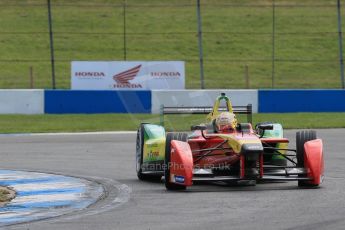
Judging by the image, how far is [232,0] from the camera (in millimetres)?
44688

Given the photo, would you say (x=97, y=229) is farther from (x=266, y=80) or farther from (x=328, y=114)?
(x=266, y=80)

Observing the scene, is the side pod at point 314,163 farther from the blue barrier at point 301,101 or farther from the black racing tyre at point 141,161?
the blue barrier at point 301,101

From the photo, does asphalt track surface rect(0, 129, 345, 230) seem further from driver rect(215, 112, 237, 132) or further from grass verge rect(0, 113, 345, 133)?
grass verge rect(0, 113, 345, 133)

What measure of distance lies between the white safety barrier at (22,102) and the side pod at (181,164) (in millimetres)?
14930

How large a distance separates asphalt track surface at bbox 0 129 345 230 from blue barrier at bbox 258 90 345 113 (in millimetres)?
10085

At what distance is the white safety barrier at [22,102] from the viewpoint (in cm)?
2717

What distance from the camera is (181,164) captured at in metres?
12.5

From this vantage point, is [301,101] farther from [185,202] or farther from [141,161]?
[185,202]

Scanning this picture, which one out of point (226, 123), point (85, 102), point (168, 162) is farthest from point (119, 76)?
point (168, 162)

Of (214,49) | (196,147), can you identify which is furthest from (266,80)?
(196,147)

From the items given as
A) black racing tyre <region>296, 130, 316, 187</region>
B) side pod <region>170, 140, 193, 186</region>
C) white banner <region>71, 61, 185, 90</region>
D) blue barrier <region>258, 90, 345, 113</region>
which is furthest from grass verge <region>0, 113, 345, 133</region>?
side pod <region>170, 140, 193, 186</region>

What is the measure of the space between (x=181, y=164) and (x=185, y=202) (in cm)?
102

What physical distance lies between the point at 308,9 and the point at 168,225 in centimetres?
3663

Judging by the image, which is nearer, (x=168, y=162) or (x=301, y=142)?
(x=168, y=162)
